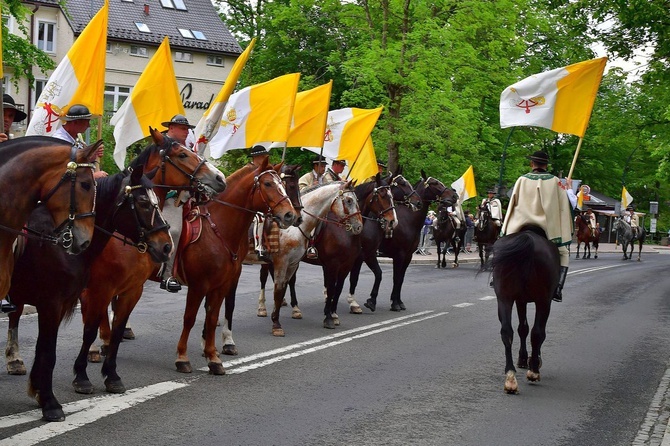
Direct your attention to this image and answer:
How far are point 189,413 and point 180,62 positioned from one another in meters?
51.9

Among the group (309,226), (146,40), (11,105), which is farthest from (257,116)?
(146,40)

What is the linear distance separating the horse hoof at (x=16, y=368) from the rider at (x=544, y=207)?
5.33m

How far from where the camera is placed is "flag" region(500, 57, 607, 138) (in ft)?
41.5

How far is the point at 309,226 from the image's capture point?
14164mm

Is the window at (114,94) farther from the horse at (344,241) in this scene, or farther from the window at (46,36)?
the horse at (344,241)

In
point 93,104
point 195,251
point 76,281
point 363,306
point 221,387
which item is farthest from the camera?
point 363,306

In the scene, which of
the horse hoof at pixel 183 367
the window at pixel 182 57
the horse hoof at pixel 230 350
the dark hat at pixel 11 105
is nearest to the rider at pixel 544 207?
the horse hoof at pixel 230 350

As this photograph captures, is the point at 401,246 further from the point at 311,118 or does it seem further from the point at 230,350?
the point at 230,350

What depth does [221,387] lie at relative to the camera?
30.3 feet

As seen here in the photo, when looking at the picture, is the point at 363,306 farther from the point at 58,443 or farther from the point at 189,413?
the point at 58,443

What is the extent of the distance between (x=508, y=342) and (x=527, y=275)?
0.80m

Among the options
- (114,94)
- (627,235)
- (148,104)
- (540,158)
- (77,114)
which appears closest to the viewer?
(77,114)

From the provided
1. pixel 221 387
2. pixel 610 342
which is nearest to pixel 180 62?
pixel 610 342

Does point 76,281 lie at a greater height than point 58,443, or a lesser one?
greater
